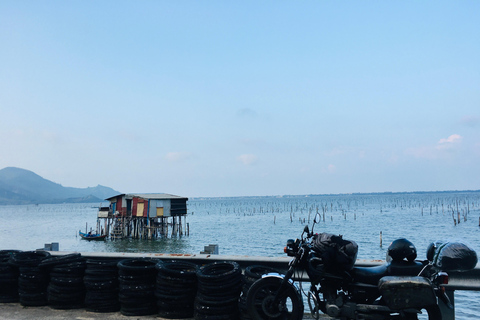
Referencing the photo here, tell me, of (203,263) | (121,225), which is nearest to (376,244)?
(121,225)

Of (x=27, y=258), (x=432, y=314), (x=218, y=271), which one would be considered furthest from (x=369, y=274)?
(x=27, y=258)

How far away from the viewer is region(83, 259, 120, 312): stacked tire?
6.40m

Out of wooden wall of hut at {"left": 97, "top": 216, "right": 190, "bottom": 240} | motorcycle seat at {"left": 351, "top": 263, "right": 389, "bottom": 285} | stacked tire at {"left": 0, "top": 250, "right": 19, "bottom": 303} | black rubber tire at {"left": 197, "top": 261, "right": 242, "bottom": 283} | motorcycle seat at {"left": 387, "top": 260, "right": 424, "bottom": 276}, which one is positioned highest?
motorcycle seat at {"left": 387, "top": 260, "right": 424, "bottom": 276}

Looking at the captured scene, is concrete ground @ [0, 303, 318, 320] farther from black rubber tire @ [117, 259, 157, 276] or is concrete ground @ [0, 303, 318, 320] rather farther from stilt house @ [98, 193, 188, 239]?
stilt house @ [98, 193, 188, 239]

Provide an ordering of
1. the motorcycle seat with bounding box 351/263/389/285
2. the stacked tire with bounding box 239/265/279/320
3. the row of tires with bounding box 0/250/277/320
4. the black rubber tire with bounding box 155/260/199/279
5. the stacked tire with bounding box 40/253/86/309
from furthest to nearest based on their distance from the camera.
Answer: the stacked tire with bounding box 40/253/86/309 < the black rubber tire with bounding box 155/260/199/279 < the row of tires with bounding box 0/250/277/320 < the stacked tire with bounding box 239/265/279/320 < the motorcycle seat with bounding box 351/263/389/285

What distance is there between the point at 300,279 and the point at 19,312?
4665mm

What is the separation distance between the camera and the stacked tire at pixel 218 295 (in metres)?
5.80

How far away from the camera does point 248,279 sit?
5961mm

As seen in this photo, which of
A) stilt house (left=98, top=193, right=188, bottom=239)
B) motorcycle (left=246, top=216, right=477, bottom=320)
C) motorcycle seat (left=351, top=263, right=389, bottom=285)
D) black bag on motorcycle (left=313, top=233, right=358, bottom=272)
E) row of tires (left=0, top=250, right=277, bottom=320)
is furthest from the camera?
stilt house (left=98, top=193, right=188, bottom=239)

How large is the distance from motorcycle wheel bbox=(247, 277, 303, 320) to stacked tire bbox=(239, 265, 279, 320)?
20 cm

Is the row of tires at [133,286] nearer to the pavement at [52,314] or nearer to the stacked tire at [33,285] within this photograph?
the stacked tire at [33,285]

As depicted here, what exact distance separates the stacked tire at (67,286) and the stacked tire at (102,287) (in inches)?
6.4

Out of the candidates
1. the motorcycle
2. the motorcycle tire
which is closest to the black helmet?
the motorcycle

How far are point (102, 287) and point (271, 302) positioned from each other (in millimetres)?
2963
